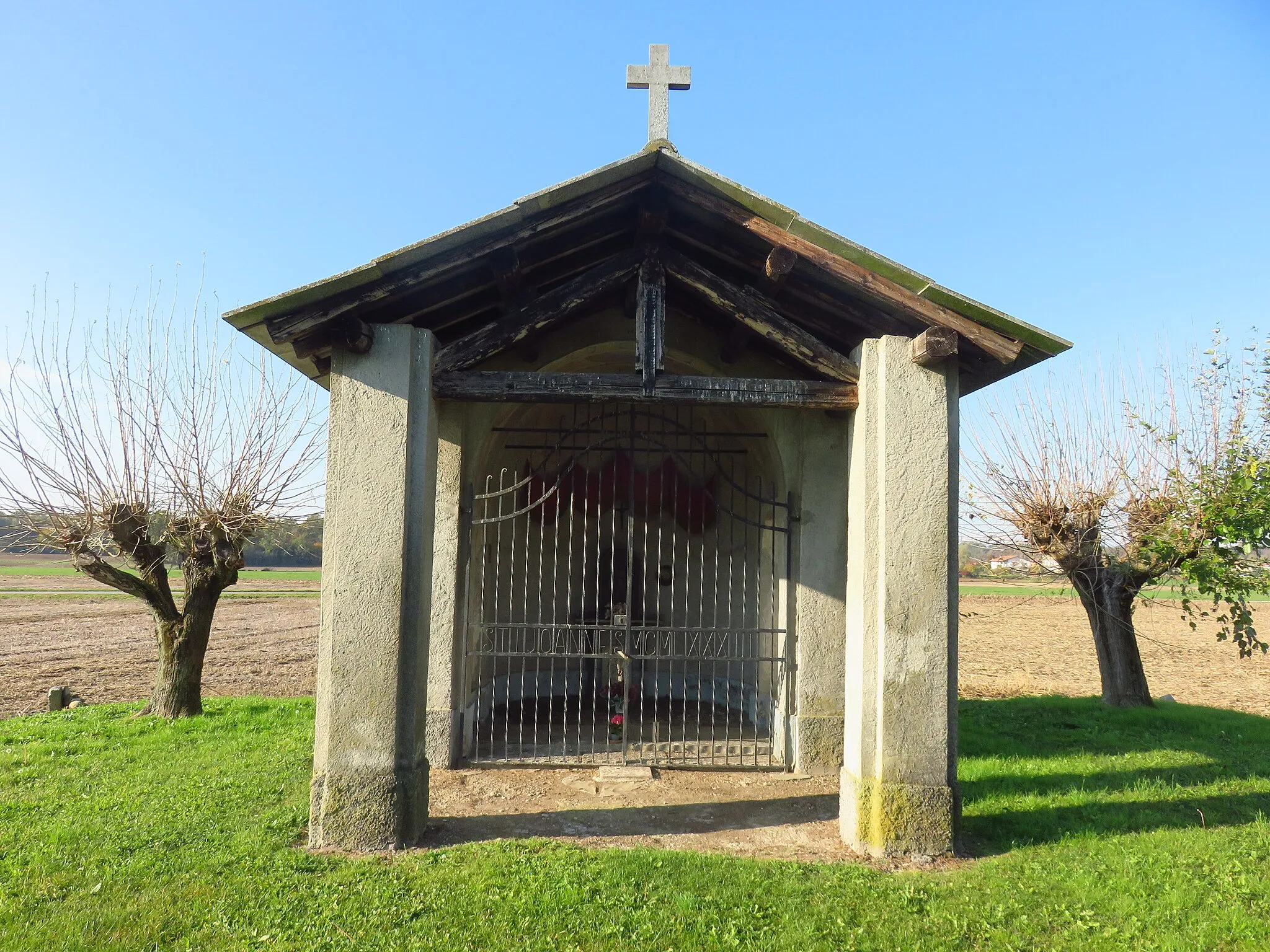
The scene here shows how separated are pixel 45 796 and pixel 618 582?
19.5 feet

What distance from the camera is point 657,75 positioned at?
4.77m

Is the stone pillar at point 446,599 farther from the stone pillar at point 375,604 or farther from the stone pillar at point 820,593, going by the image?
the stone pillar at point 820,593

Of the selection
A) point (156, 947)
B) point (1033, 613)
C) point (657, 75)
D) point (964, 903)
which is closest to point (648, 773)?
point (964, 903)

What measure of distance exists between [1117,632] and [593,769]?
22.9ft

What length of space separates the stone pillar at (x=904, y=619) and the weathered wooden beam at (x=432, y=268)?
1.89 metres

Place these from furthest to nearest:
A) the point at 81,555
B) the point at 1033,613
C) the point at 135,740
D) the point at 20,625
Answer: the point at 1033,613 < the point at 20,625 < the point at 81,555 < the point at 135,740

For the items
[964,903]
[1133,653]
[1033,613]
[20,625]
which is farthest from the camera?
[1033,613]

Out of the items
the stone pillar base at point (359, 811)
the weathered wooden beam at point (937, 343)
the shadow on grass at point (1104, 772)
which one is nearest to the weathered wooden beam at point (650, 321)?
the weathered wooden beam at point (937, 343)

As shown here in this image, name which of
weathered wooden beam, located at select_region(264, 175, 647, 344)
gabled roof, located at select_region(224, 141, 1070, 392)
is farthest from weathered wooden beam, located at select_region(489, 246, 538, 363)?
weathered wooden beam, located at select_region(264, 175, 647, 344)

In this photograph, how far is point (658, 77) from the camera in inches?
188

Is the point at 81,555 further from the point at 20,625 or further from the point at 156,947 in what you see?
the point at 20,625

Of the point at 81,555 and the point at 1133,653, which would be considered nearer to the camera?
the point at 81,555

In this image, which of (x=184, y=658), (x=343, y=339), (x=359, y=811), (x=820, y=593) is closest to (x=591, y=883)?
(x=359, y=811)

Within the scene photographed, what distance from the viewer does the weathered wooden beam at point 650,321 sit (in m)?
4.38
